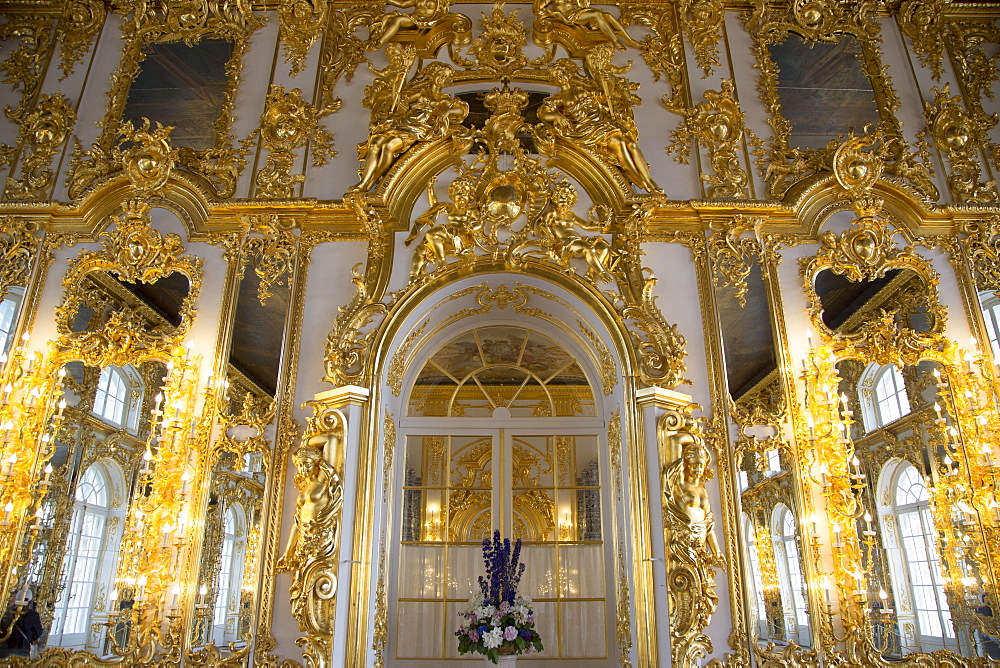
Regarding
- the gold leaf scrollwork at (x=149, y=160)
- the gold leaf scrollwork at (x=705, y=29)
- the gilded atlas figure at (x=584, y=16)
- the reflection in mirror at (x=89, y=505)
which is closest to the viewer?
the reflection in mirror at (x=89, y=505)

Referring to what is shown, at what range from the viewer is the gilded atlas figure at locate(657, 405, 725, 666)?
546cm

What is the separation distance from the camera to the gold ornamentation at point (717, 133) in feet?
23.7

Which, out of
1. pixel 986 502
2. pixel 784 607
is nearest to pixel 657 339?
pixel 784 607

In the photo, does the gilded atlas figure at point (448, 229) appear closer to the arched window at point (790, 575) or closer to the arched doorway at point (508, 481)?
the arched doorway at point (508, 481)

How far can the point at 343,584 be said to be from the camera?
18.8ft

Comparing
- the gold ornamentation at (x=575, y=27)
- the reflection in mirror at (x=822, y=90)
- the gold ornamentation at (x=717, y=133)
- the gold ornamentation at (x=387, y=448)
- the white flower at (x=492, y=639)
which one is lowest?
the white flower at (x=492, y=639)

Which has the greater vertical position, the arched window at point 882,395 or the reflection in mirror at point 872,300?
the reflection in mirror at point 872,300

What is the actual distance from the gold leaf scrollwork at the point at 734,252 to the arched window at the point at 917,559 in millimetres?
2112

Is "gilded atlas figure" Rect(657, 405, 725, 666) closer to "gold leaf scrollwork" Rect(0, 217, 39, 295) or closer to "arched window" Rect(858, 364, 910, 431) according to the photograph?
"arched window" Rect(858, 364, 910, 431)

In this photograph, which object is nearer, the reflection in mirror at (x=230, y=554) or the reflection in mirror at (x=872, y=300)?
the reflection in mirror at (x=230, y=554)

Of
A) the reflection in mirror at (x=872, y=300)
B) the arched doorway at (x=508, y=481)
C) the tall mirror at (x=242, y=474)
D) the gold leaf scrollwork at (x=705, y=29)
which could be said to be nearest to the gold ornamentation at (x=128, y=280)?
the tall mirror at (x=242, y=474)

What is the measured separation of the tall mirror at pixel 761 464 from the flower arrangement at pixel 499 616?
1.84 meters

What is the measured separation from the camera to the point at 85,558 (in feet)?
19.1

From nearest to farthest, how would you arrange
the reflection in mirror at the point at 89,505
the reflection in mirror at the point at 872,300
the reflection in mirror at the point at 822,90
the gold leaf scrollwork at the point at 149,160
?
1. the reflection in mirror at the point at 89,505
2. the reflection in mirror at the point at 872,300
3. the gold leaf scrollwork at the point at 149,160
4. the reflection in mirror at the point at 822,90
